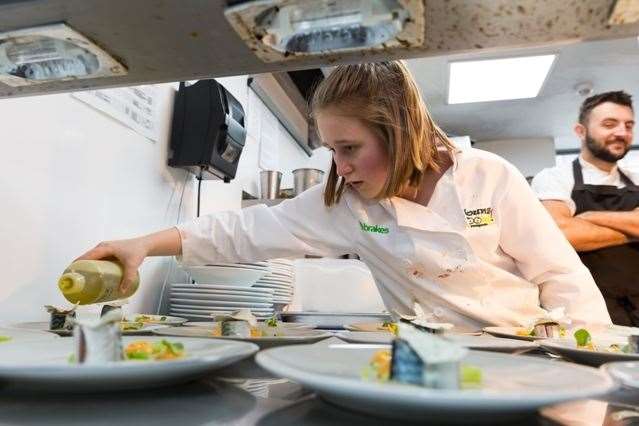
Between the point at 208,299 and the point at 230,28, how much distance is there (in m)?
1.11

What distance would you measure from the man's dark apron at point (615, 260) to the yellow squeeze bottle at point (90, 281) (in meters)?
2.02

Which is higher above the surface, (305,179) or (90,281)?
(305,179)

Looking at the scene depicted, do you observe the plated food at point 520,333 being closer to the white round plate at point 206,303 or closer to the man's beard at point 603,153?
the white round plate at point 206,303

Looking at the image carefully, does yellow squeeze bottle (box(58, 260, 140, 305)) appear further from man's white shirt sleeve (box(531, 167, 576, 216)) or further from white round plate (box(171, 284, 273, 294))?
man's white shirt sleeve (box(531, 167, 576, 216))

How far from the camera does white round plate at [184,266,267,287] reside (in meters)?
1.56

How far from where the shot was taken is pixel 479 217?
1.33 meters

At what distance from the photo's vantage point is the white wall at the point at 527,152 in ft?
16.2

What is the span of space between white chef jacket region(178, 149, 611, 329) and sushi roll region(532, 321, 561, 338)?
299 mm

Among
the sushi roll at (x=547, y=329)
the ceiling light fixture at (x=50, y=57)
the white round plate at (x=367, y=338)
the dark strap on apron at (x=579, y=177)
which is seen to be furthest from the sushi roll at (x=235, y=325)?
the dark strap on apron at (x=579, y=177)

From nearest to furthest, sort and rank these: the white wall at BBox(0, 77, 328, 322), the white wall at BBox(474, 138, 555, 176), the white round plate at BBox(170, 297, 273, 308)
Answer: the white wall at BBox(0, 77, 328, 322), the white round plate at BBox(170, 297, 273, 308), the white wall at BBox(474, 138, 555, 176)

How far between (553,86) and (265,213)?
3.18 metres

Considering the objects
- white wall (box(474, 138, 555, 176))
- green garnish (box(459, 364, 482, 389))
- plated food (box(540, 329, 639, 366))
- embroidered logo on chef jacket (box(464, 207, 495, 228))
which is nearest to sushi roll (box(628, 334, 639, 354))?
plated food (box(540, 329, 639, 366))

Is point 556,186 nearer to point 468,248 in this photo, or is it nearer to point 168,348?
point 468,248

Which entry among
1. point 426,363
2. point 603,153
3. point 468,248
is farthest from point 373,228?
point 603,153
